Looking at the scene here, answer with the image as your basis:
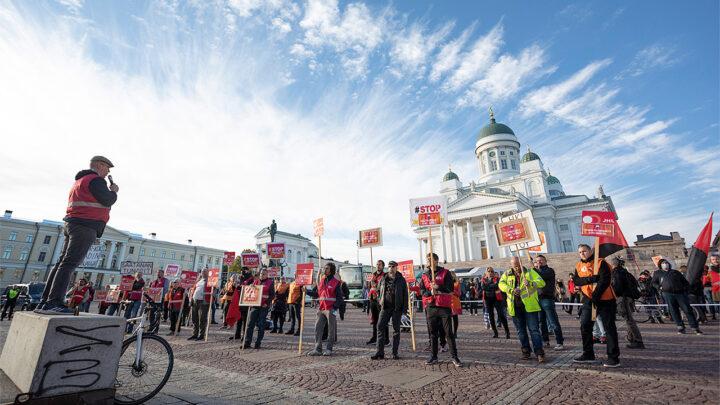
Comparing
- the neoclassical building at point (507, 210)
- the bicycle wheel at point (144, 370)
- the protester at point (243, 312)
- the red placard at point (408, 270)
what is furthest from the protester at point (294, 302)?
the neoclassical building at point (507, 210)

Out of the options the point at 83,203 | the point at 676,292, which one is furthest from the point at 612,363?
the point at 83,203

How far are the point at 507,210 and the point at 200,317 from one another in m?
A: 52.3

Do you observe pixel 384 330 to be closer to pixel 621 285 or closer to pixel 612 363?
pixel 612 363

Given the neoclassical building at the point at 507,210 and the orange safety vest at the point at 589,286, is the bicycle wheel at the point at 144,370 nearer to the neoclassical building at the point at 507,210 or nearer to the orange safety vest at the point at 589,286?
the orange safety vest at the point at 589,286

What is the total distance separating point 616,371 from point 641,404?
72.4 inches

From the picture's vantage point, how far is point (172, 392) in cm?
455

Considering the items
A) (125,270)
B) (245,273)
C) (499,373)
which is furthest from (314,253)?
(499,373)

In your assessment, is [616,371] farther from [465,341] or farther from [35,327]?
[35,327]

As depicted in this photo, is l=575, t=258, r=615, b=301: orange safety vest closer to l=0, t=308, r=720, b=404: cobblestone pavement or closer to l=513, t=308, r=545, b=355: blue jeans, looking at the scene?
l=513, t=308, r=545, b=355: blue jeans

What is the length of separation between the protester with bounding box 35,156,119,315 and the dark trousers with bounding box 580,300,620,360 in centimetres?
782

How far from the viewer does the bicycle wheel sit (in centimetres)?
386

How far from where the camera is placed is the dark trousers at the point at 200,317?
10352 millimetres

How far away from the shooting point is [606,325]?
18.9 feet

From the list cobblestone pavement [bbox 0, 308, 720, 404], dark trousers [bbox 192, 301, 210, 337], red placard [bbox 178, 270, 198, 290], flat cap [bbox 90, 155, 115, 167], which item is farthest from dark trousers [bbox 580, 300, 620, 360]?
red placard [bbox 178, 270, 198, 290]
